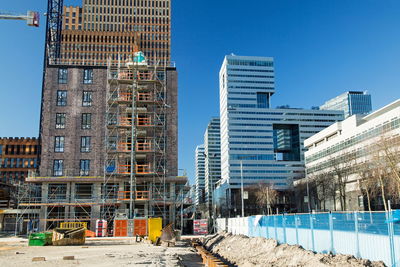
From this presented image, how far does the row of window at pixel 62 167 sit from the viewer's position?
4900 cm

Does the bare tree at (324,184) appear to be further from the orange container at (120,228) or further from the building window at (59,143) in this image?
the building window at (59,143)

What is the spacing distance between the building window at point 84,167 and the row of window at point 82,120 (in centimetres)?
435

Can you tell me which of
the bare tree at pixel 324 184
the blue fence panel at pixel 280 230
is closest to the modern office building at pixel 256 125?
the bare tree at pixel 324 184

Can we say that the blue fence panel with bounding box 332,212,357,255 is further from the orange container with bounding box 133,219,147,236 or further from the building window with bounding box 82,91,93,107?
the building window with bounding box 82,91,93,107

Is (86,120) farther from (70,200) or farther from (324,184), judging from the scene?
(324,184)

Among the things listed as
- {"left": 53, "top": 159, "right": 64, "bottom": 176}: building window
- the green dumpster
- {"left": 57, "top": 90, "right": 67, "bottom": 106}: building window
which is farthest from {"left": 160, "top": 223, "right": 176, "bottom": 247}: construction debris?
{"left": 57, "top": 90, "right": 67, "bottom": 106}: building window

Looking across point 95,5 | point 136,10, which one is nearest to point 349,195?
point 136,10

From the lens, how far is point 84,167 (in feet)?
162

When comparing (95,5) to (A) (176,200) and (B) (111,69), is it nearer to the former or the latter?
(B) (111,69)

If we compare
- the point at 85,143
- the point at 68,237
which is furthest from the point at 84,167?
the point at 68,237

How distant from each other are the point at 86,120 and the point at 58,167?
6.93 metres

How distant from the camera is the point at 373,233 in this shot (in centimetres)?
1338

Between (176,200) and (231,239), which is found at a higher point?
(176,200)

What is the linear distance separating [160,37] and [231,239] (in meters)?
120
